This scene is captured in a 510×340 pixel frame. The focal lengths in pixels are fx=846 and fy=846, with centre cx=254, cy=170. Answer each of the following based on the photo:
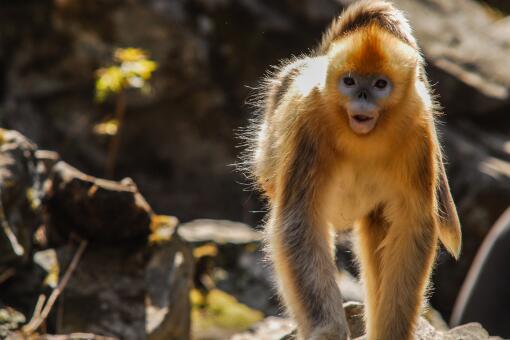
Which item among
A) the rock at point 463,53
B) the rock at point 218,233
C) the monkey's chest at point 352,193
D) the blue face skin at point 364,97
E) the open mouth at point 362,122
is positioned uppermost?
the rock at point 463,53

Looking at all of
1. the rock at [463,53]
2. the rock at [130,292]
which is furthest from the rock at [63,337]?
the rock at [463,53]

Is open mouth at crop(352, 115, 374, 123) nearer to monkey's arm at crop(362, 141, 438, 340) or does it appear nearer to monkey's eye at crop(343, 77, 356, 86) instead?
monkey's eye at crop(343, 77, 356, 86)

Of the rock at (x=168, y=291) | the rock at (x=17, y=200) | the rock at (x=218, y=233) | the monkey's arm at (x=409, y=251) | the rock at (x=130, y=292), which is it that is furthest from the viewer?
the rock at (x=218, y=233)

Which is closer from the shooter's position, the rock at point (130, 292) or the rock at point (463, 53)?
the rock at point (130, 292)

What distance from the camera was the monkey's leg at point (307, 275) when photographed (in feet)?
14.7

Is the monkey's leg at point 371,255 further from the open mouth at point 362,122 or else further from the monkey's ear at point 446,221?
the open mouth at point 362,122

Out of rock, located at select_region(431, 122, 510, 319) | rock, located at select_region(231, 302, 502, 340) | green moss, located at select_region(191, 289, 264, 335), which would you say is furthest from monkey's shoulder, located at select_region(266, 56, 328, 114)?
rock, located at select_region(431, 122, 510, 319)

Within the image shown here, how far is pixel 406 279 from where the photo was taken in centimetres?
486

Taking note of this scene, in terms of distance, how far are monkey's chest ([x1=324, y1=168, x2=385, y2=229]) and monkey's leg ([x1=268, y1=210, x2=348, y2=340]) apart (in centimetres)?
24

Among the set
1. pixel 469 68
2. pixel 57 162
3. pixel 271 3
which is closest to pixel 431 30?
pixel 469 68

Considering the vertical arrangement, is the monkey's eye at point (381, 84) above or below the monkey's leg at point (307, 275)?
above

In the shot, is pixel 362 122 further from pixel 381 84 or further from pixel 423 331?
pixel 423 331

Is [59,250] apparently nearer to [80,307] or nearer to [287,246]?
[80,307]

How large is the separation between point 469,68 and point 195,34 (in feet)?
12.5
